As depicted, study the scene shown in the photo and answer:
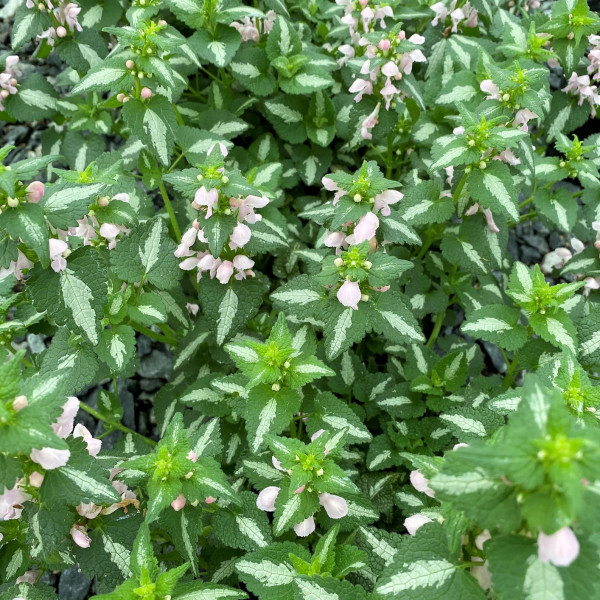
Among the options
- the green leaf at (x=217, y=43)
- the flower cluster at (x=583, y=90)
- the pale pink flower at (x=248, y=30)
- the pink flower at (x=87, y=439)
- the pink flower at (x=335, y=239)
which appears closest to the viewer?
the pink flower at (x=87, y=439)

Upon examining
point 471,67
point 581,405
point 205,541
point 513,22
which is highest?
point 513,22

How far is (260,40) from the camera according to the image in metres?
4.16

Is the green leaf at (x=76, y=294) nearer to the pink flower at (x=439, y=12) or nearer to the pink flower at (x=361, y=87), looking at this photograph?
the pink flower at (x=361, y=87)

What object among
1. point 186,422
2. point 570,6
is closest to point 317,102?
point 570,6

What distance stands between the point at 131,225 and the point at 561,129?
9.93 ft

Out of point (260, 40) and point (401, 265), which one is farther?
point (260, 40)

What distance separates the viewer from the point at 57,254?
232 centimetres

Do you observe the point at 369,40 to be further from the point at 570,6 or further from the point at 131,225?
the point at 131,225

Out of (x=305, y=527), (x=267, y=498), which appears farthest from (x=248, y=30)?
(x=305, y=527)

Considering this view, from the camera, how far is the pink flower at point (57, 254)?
2273 mm

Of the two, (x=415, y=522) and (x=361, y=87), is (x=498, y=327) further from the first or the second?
(x=361, y=87)

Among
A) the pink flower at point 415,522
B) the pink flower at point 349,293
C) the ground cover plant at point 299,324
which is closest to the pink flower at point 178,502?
the ground cover plant at point 299,324

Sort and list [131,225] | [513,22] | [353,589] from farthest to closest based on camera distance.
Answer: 1. [513,22]
2. [131,225]
3. [353,589]

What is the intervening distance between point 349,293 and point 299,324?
72 centimetres
